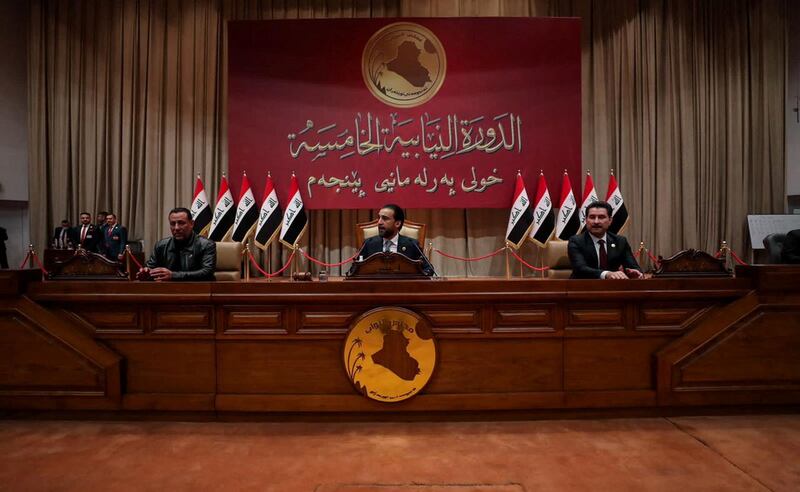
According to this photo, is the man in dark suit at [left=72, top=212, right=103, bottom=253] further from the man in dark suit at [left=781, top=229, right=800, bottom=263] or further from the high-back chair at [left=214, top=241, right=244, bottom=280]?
the man in dark suit at [left=781, top=229, right=800, bottom=263]

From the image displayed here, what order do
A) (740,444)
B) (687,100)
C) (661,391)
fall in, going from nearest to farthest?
(740,444) < (661,391) < (687,100)

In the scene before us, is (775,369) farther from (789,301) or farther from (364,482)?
(364,482)

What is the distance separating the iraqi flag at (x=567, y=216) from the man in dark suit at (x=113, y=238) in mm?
5902

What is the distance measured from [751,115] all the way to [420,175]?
5008 millimetres

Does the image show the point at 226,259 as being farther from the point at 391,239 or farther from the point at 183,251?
the point at 391,239

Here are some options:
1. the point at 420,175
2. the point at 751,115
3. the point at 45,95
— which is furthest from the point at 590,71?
the point at 45,95

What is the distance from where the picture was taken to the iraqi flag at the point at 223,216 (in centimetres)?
648

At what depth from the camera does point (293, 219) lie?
644 cm

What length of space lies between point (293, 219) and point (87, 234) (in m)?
3.17

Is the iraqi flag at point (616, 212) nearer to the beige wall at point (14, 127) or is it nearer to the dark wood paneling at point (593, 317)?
the dark wood paneling at point (593, 317)

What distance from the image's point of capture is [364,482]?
2.05m

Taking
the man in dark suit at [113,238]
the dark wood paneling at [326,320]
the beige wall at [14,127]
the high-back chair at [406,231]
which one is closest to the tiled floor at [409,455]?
the dark wood paneling at [326,320]

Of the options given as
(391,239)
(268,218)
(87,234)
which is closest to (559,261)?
(391,239)

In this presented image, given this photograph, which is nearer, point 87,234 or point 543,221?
point 543,221
